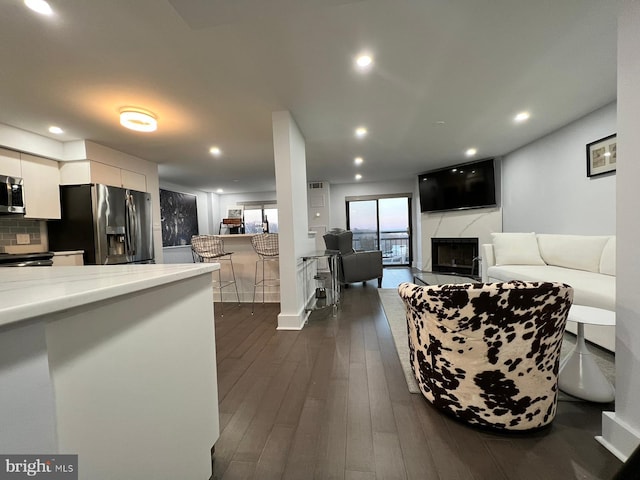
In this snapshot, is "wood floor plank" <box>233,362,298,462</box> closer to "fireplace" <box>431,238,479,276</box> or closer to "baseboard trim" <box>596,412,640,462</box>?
"baseboard trim" <box>596,412,640,462</box>

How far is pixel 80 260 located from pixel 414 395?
440 cm

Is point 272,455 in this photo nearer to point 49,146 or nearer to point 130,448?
point 130,448

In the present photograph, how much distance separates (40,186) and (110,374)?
14.1ft

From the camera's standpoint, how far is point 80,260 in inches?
133

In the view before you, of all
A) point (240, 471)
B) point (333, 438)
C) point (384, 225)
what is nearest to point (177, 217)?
point (384, 225)

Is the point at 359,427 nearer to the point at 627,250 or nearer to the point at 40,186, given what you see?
the point at 627,250

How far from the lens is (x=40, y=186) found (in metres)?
3.24

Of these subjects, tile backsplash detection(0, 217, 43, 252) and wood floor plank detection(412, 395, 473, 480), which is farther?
tile backsplash detection(0, 217, 43, 252)

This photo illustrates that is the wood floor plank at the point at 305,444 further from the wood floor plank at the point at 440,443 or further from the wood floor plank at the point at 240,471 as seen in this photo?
the wood floor plank at the point at 440,443

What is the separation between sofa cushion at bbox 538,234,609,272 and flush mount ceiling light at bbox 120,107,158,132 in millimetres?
5035

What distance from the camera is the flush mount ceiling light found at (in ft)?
8.33

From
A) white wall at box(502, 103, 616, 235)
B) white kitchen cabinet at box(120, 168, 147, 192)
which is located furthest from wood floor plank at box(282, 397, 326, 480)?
white kitchen cabinet at box(120, 168, 147, 192)

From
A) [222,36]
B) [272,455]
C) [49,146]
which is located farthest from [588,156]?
[49,146]

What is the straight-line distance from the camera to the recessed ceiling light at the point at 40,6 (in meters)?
1.39
